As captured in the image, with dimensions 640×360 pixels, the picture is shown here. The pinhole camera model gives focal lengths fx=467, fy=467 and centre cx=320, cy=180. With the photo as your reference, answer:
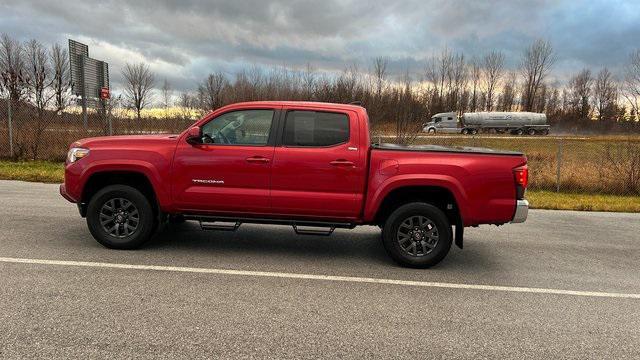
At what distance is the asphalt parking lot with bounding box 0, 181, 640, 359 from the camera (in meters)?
3.54

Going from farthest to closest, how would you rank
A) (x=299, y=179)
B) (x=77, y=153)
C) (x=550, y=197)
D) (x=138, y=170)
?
(x=550, y=197) → (x=77, y=153) → (x=138, y=170) → (x=299, y=179)

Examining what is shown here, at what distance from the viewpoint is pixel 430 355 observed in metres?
3.46

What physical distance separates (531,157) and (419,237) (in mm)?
14883

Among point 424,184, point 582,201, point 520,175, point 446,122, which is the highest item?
point 446,122

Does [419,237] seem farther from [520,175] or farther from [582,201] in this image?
[582,201]

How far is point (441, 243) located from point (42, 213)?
646 cm

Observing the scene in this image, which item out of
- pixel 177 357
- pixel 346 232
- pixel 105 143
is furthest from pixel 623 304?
pixel 105 143

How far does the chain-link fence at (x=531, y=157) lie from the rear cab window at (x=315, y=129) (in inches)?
397

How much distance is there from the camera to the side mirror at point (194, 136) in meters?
5.52

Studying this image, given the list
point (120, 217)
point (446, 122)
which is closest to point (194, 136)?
point (120, 217)

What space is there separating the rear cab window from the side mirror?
3.29 ft

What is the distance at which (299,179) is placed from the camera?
552 cm

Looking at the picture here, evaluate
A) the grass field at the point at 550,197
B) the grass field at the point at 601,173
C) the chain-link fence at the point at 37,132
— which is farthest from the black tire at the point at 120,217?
the grass field at the point at 601,173

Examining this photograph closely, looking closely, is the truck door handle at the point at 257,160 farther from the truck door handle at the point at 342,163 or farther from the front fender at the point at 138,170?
the front fender at the point at 138,170
